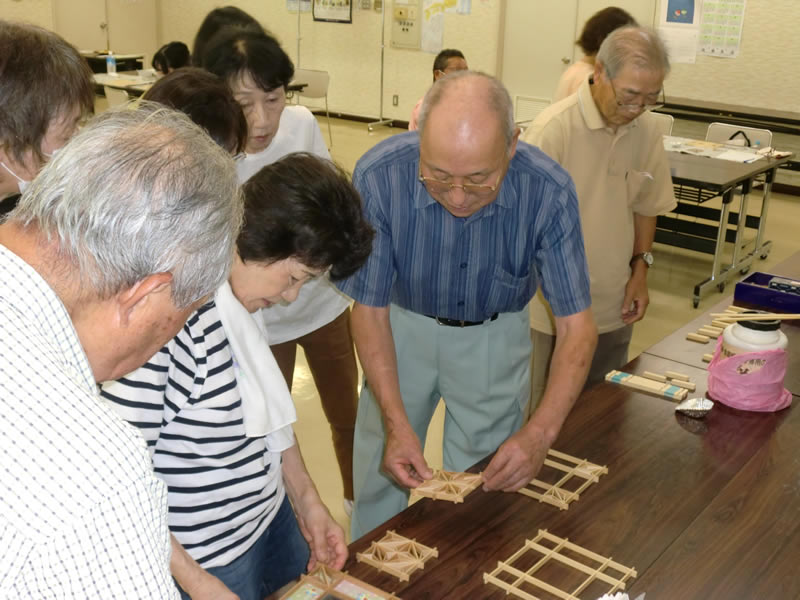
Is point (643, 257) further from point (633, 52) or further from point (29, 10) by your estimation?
point (29, 10)

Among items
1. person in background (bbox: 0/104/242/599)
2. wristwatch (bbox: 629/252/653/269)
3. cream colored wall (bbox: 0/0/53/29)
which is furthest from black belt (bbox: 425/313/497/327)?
cream colored wall (bbox: 0/0/53/29)

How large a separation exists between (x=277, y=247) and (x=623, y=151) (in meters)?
1.83

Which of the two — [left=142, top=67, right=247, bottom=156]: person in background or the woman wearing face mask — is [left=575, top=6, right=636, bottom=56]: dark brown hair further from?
the woman wearing face mask

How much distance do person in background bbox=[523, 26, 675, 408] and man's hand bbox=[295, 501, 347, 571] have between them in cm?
163

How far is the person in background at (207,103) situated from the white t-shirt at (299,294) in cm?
68

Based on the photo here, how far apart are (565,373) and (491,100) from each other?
700 millimetres

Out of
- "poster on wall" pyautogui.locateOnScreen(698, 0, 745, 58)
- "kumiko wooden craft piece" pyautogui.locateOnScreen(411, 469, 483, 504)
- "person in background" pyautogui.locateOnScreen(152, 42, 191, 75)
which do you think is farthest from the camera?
"poster on wall" pyautogui.locateOnScreen(698, 0, 745, 58)

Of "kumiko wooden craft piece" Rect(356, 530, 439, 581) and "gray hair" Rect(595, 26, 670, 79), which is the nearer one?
"kumiko wooden craft piece" Rect(356, 530, 439, 581)

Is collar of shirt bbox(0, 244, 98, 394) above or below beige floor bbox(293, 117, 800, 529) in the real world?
above

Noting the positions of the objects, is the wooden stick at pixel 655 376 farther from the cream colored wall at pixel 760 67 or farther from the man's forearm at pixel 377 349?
the cream colored wall at pixel 760 67

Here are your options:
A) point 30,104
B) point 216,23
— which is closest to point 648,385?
point 30,104

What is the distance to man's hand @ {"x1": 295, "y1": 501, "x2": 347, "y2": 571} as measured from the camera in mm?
1614

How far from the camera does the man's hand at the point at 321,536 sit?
1.61 metres

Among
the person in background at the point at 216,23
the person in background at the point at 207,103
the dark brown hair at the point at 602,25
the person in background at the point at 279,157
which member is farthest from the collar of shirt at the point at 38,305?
the dark brown hair at the point at 602,25
